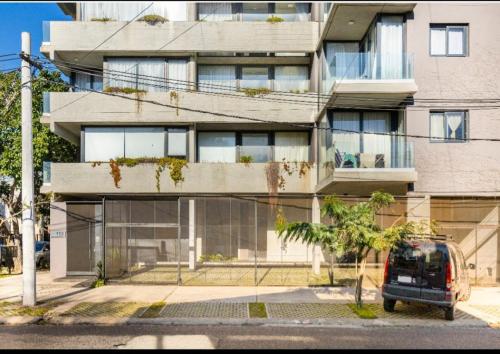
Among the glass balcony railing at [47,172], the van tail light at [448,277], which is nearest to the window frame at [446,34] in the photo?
the van tail light at [448,277]

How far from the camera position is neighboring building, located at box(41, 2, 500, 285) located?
15.7 metres

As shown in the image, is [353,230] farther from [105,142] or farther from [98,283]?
[105,142]

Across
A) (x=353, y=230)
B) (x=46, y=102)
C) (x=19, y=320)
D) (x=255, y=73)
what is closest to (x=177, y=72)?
(x=255, y=73)

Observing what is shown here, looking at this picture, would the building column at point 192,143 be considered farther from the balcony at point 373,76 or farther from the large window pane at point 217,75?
the balcony at point 373,76

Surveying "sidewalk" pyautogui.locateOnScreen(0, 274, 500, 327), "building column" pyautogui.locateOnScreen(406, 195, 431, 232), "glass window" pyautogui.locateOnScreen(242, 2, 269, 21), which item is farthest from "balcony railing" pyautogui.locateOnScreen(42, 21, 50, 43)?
"building column" pyautogui.locateOnScreen(406, 195, 431, 232)

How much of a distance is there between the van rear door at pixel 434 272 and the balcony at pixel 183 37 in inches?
431

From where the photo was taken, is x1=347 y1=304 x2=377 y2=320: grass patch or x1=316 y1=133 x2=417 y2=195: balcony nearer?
x1=347 y1=304 x2=377 y2=320: grass patch

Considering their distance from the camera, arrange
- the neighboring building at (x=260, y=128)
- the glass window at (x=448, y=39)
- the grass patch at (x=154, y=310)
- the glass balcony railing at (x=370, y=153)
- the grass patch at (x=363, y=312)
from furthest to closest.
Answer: the glass window at (x=448, y=39) < the neighboring building at (x=260, y=128) < the glass balcony railing at (x=370, y=153) < the grass patch at (x=154, y=310) < the grass patch at (x=363, y=312)

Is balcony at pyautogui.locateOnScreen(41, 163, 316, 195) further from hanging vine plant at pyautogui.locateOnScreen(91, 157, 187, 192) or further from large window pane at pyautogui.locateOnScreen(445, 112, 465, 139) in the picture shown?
large window pane at pyautogui.locateOnScreen(445, 112, 465, 139)

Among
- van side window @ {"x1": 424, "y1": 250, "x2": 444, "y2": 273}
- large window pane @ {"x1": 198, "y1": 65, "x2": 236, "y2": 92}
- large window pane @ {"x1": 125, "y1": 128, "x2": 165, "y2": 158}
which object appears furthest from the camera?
large window pane @ {"x1": 198, "y1": 65, "x2": 236, "y2": 92}

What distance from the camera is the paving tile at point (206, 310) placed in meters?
Result: 10.8

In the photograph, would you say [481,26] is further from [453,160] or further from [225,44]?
[225,44]

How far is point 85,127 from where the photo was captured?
18734mm

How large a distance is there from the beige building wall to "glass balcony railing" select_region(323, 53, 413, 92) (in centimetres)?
120
